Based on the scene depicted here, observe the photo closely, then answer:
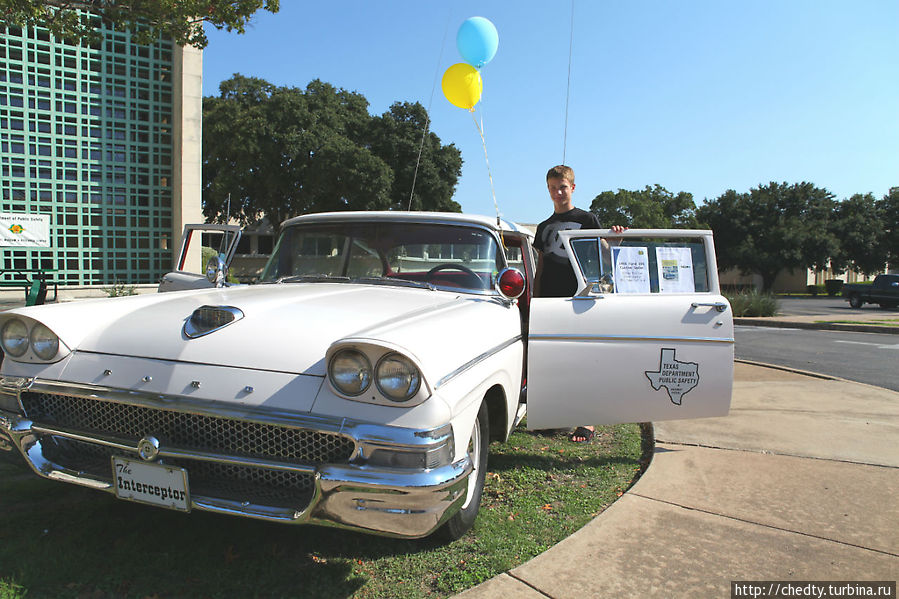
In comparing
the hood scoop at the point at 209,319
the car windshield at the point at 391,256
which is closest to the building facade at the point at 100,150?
the car windshield at the point at 391,256

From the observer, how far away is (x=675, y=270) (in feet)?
12.4

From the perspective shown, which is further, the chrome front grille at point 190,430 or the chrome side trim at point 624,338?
the chrome side trim at point 624,338

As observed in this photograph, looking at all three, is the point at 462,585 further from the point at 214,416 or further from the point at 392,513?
the point at 214,416

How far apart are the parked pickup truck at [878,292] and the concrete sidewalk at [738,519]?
2478 cm

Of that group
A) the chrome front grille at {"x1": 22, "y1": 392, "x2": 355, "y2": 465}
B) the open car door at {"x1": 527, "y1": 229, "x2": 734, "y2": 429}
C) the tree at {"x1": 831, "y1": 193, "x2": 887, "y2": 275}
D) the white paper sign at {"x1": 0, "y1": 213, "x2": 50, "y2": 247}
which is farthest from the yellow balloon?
the tree at {"x1": 831, "y1": 193, "x2": 887, "y2": 275}

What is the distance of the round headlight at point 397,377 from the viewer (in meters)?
2.08

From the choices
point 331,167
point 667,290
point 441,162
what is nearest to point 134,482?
point 667,290

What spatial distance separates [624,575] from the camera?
7.97 feet

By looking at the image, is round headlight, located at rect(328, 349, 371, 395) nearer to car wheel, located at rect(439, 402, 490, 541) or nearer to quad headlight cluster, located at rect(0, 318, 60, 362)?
car wheel, located at rect(439, 402, 490, 541)

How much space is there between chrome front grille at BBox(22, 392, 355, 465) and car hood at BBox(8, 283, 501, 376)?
9.0 inches

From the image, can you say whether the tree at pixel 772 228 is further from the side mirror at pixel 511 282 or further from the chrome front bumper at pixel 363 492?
the chrome front bumper at pixel 363 492

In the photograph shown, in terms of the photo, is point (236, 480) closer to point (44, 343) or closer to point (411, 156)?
point (44, 343)

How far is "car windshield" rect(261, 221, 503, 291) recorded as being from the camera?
11.7ft

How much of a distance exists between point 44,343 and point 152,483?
2.90ft
